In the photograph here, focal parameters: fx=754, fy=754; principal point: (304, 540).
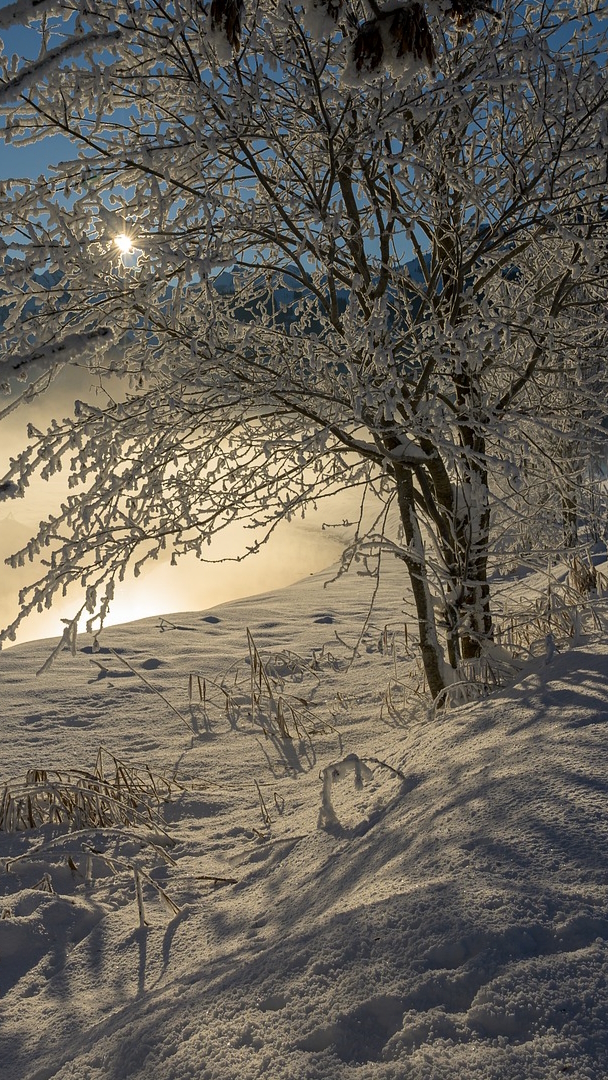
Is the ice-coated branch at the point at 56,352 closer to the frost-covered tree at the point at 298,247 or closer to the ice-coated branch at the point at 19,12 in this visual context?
the frost-covered tree at the point at 298,247

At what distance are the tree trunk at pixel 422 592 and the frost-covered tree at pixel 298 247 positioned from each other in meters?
0.01

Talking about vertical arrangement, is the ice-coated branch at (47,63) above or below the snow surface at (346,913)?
above

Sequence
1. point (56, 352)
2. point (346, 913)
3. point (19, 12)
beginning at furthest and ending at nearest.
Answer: point (56, 352) < point (19, 12) < point (346, 913)

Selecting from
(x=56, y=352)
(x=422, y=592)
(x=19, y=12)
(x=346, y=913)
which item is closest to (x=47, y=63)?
(x=19, y=12)

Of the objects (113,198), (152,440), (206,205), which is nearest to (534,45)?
(206,205)

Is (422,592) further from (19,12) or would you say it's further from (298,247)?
(19,12)

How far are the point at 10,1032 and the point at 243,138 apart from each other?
2971 millimetres

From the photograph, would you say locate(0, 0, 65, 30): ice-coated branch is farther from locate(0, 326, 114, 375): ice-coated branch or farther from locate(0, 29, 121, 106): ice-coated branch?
locate(0, 326, 114, 375): ice-coated branch

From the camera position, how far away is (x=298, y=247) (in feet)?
10.0

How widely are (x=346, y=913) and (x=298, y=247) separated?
7.99 feet

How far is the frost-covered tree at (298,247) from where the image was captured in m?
2.70

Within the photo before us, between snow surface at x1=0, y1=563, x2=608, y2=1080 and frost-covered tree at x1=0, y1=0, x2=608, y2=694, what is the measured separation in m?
1.05

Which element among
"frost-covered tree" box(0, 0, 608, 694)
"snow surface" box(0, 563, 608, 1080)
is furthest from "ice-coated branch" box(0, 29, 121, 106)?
"snow surface" box(0, 563, 608, 1080)

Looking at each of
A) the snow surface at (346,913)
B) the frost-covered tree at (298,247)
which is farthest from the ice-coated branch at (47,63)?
the snow surface at (346,913)
